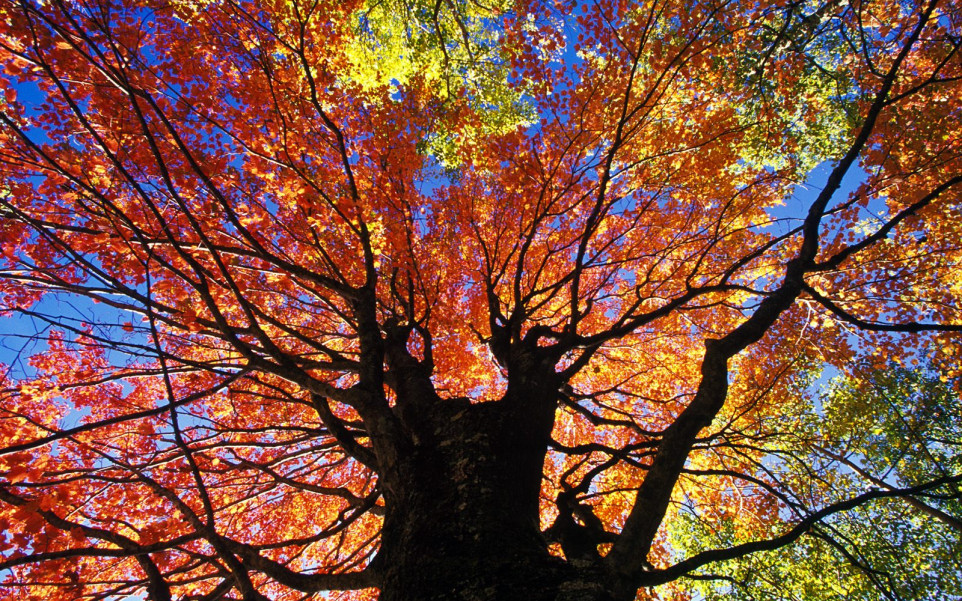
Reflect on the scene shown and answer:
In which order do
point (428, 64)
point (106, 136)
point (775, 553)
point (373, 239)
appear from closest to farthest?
point (106, 136) < point (373, 239) < point (775, 553) < point (428, 64)

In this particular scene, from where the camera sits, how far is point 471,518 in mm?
3072

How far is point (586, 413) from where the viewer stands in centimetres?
575

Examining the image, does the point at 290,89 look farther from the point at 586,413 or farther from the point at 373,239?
the point at 586,413

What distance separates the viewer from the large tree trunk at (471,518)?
260 cm

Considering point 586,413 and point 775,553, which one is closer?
point 586,413

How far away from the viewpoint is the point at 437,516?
315 centimetres

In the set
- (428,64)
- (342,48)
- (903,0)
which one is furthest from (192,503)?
(903,0)

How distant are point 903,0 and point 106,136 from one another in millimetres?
14022

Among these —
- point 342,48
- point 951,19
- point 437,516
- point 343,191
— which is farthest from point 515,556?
point 342,48

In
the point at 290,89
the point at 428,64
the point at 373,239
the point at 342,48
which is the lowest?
the point at 373,239

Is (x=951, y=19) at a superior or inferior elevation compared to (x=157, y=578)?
superior

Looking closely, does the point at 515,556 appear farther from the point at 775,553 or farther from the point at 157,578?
the point at 775,553

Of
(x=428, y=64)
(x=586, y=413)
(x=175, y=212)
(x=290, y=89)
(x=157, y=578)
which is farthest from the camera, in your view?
(x=428, y=64)

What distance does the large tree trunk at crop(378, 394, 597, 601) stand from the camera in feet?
8.53
